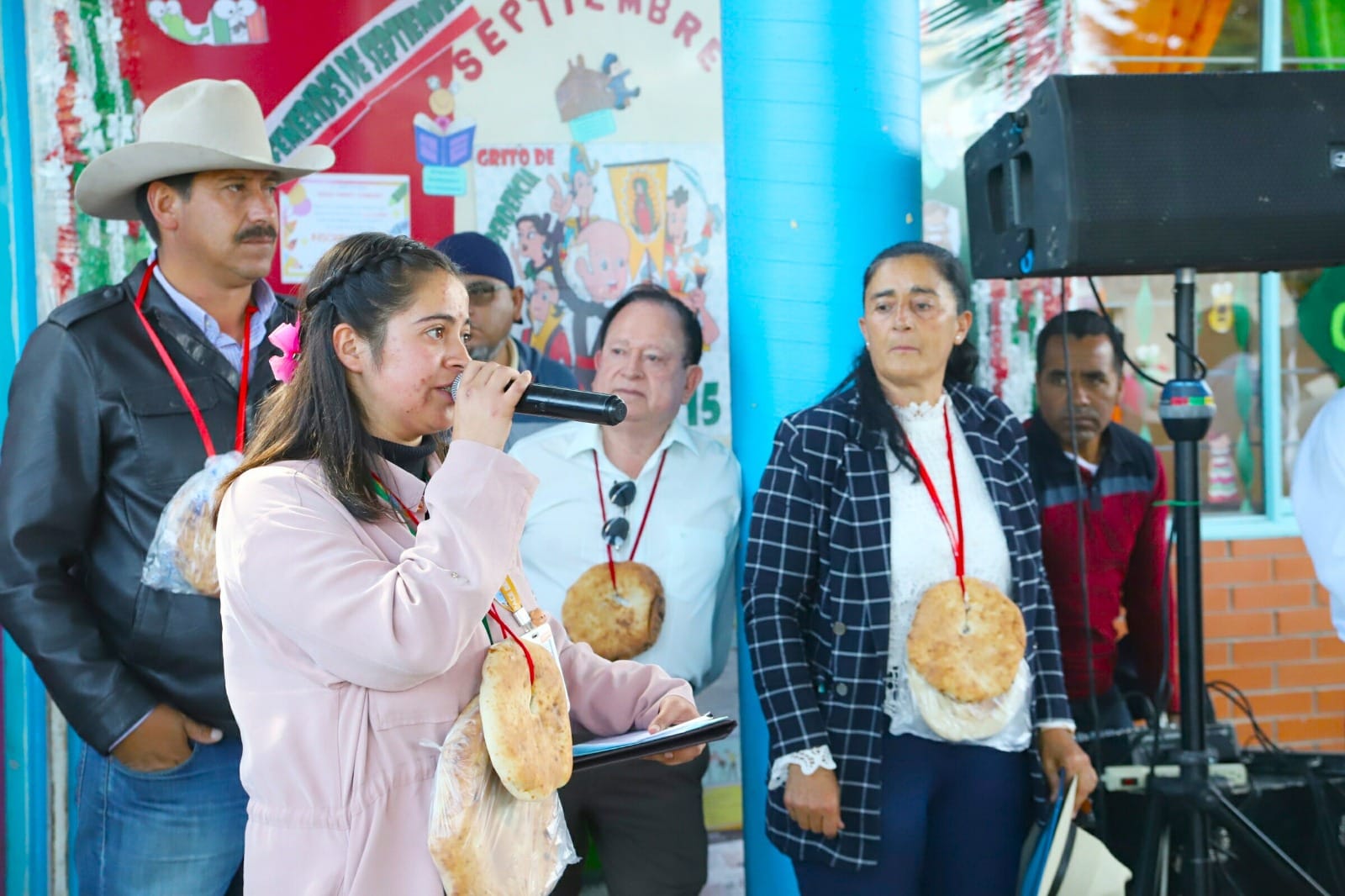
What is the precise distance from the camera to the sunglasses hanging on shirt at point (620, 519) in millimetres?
2742

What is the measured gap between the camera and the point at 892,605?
236cm

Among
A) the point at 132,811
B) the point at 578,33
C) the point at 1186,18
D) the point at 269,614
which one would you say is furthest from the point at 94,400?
the point at 1186,18

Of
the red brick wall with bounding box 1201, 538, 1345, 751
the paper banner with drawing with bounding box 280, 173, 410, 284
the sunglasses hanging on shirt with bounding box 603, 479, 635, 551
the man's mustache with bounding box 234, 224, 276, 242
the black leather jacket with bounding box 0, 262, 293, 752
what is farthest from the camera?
the red brick wall with bounding box 1201, 538, 1345, 751

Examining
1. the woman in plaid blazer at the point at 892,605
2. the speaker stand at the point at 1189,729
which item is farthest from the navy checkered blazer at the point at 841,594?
the speaker stand at the point at 1189,729

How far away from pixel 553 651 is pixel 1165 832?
5.65ft

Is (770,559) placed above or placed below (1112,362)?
below

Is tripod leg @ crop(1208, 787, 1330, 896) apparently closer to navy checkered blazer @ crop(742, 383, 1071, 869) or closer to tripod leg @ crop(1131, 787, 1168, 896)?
tripod leg @ crop(1131, 787, 1168, 896)

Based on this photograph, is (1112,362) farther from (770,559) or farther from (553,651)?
(553,651)

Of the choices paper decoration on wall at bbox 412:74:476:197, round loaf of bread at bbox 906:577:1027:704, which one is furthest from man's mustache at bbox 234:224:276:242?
round loaf of bread at bbox 906:577:1027:704

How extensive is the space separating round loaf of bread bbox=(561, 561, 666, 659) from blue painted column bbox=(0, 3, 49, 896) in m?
1.29

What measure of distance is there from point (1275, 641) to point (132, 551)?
11.4ft

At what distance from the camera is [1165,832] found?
2645 mm

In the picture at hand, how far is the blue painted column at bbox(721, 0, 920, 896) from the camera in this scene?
116 inches

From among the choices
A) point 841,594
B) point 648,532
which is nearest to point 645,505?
point 648,532
